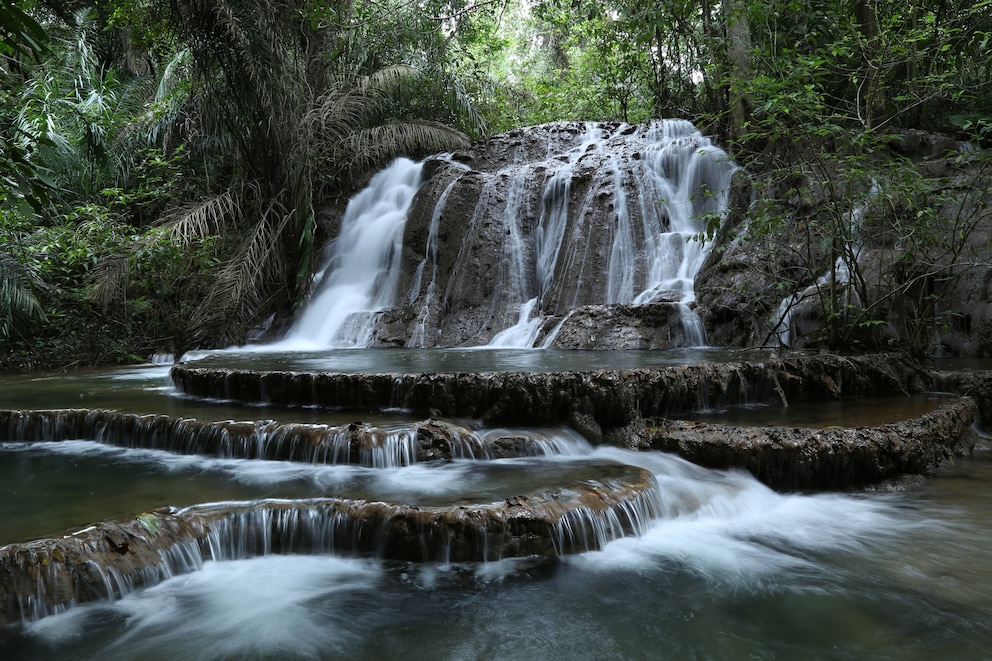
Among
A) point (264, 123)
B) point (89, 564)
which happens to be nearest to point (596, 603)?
point (89, 564)

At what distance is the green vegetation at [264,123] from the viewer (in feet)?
28.1

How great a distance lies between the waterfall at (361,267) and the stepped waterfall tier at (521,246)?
0.09 feet

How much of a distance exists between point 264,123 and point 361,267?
2.99 metres

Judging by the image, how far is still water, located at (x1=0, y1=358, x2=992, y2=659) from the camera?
2428 mm

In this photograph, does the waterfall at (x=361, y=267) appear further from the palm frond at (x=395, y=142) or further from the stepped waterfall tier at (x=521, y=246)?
the palm frond at (x=395, y=142)

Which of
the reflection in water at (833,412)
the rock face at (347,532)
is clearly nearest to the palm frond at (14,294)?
the rock face at (347,532)

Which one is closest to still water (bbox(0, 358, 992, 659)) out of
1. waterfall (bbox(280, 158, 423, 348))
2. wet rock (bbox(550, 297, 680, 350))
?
wet rock (bbox(550, 297, 680, 350))

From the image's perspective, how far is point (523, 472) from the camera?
381cm

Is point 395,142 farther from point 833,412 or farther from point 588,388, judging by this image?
point 833,412

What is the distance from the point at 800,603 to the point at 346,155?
39.4 feet

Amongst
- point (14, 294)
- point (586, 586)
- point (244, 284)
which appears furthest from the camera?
point (244, 284)

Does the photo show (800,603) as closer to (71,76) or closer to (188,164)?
(188,164)

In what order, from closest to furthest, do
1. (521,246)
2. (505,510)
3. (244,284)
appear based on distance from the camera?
(505,510)
(244,284)
(521,246)

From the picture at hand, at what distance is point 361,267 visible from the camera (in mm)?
→ 11969
